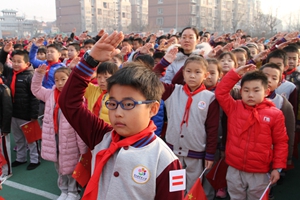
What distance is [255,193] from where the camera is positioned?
2600mm

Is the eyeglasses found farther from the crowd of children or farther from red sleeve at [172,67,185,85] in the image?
red sleeve at [172,67,185,85]

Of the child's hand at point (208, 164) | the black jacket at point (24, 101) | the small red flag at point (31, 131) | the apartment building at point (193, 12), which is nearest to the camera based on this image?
the child's hand at point (208, 164)

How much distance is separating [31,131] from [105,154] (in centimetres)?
300

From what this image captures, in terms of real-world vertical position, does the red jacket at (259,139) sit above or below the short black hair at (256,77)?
below

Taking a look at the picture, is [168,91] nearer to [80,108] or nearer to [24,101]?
[80,108]

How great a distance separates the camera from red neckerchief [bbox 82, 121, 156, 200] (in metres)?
1.36

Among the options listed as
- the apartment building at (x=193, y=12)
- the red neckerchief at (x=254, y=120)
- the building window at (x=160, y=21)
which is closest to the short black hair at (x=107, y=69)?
the red neckerchief at (x=254, y=120)

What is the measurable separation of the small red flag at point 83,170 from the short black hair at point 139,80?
5.54 ft

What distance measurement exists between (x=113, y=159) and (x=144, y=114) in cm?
28

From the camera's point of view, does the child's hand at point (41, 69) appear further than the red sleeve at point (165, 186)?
Yes

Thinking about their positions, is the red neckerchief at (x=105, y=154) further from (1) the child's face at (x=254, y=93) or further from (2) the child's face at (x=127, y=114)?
(1) the child's face at (x=254, y=93)

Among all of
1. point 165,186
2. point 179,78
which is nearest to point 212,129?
point 179,78

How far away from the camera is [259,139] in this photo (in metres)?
2.52

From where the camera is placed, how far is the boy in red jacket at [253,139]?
8.25ft
